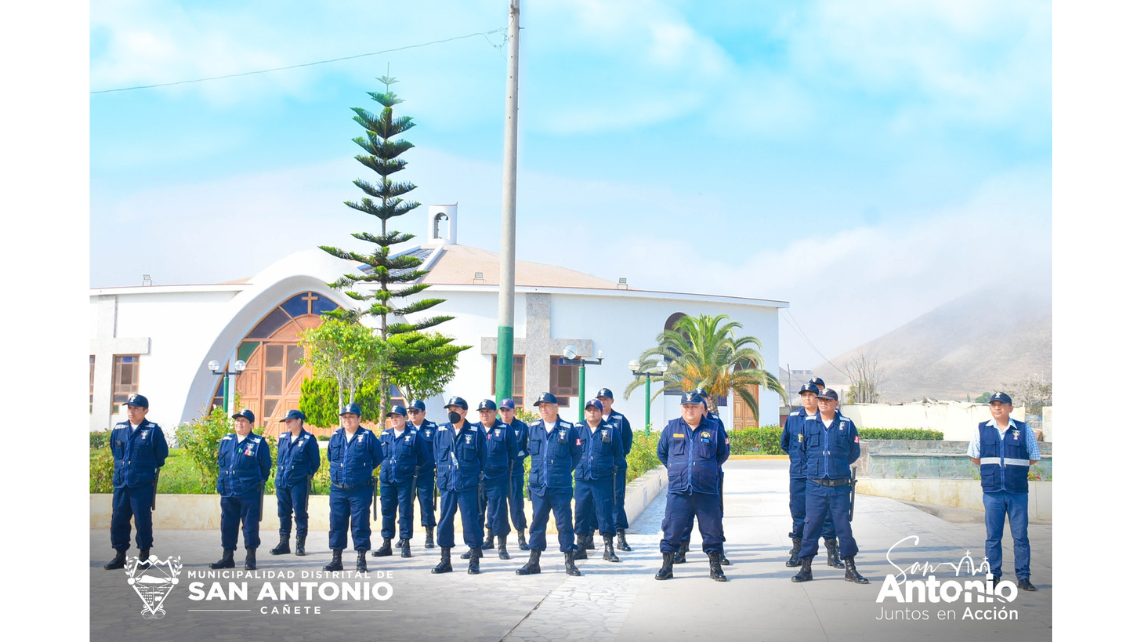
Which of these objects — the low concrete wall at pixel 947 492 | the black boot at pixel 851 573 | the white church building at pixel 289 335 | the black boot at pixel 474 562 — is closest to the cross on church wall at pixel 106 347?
the white church building at pixel 289 335

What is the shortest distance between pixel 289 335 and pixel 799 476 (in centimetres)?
2202

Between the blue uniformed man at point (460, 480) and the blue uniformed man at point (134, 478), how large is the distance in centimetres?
265

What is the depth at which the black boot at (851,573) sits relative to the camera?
24.4ft

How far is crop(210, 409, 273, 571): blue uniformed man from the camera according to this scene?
8.35 m

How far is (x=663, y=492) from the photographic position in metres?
16.4

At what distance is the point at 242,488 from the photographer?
8.42 metres

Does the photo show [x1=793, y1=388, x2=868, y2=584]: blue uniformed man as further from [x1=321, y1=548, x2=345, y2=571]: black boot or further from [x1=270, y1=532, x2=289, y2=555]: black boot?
[x1=270, y1=532, x2=289, y2=555]: black boot

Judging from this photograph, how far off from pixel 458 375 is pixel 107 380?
9.89m

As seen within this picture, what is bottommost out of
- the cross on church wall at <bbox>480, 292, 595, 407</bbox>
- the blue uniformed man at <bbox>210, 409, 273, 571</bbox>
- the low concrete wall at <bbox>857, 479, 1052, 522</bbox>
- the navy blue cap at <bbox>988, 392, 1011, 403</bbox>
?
the low concrete wall at <bbox>857, 479, 1052, 522</bbox>

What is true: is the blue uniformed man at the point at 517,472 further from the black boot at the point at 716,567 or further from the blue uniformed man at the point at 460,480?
the black boot at the point at 716,567

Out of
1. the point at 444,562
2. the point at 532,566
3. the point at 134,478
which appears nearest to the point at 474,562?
the point at 444,562

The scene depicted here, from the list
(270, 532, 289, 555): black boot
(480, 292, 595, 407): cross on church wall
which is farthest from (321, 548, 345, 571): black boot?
(480, 292, 595, 407): cross on church wall
